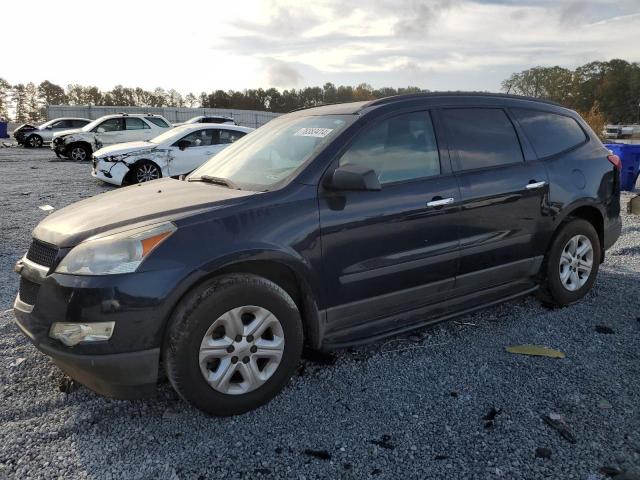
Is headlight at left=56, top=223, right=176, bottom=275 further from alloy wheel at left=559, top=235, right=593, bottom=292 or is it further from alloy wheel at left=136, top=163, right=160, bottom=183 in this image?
alloy wheel at left=136, top=163, right=160, bottom=183

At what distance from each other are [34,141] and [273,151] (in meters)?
28.3

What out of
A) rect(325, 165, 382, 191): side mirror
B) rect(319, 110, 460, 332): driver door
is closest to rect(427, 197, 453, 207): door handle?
rect(319, 110, 460, 332): driver door

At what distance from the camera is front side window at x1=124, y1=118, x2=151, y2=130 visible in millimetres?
17922

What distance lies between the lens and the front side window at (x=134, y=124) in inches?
706

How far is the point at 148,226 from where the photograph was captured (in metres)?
2.77

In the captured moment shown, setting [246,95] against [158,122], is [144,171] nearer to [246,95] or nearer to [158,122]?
[158,122]

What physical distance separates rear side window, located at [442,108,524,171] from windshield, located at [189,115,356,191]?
87cm

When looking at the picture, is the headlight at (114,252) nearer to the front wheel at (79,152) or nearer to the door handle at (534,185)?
the door handle at (534,185)

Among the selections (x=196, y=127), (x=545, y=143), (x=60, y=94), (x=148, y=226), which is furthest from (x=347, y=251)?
(x=60, y=94)

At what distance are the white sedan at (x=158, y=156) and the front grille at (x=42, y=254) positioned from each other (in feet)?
28.4

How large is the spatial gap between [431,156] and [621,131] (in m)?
58.6

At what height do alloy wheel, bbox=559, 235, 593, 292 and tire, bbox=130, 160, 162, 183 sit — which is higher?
tire, bbox=130, 160, 162, 183

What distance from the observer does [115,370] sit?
2609 mm

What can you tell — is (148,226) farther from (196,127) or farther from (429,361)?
(196,127)
